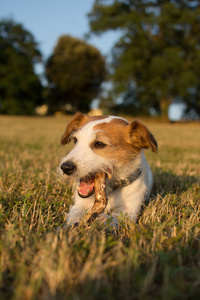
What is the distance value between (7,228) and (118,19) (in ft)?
92.6

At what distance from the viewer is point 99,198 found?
8.51 feet

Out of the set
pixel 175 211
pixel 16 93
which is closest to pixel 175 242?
pixel 175 211

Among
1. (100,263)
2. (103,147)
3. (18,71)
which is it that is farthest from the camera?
(18,71)

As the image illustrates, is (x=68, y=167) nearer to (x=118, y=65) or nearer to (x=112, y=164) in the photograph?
(x=112, y=164)

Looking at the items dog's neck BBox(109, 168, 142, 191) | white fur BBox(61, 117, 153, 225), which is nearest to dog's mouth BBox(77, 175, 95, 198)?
white fur BBox(61, 117, 153, 225)

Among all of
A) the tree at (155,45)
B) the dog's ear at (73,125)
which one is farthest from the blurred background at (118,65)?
the dog's ear at (73,125)

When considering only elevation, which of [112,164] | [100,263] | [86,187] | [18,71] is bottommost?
[100,263]

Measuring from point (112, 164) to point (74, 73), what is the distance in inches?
1494

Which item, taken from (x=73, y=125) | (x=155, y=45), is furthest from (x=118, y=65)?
(x=73, y=125)

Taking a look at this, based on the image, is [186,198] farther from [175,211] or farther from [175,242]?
[175,242]

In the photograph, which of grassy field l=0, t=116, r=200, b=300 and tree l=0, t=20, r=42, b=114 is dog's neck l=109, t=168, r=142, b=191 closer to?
grassy field l=0, t=116, r=200, b=300

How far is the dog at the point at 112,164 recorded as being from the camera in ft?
8.68

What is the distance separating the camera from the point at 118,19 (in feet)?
87.4

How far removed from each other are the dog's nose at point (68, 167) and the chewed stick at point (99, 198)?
0.28 m
